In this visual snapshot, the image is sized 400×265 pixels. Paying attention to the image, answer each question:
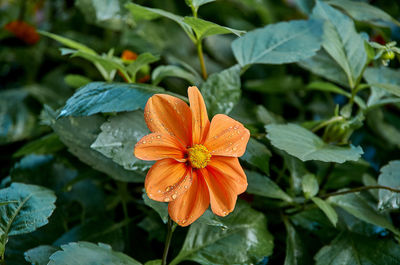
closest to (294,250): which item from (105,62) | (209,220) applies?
(209,220)

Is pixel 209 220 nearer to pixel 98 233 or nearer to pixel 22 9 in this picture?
pixel 98 233

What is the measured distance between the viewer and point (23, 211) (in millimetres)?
493

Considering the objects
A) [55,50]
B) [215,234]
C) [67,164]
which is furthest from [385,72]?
[55,50]

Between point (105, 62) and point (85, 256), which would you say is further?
point (105, 62)

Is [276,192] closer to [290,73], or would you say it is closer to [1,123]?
[290,73]

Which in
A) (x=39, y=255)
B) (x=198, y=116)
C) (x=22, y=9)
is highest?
(x=198, y=116)

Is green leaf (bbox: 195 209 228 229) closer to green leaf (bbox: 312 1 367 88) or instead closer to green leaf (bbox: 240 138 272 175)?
green leaf (bbox: 240 138 272 175)

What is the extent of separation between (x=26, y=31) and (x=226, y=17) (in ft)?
1.86

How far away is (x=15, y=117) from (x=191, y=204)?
71 centimetres

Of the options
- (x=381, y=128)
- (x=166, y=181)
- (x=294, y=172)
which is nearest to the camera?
(x=166, y=181)

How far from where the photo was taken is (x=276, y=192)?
550 millimetres

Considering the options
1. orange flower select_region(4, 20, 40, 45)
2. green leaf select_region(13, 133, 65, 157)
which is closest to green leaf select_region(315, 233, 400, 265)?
green leaf select_region(13, 133, 65, 157)

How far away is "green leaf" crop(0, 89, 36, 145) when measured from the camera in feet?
2.83

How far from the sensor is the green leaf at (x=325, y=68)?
749 mm
